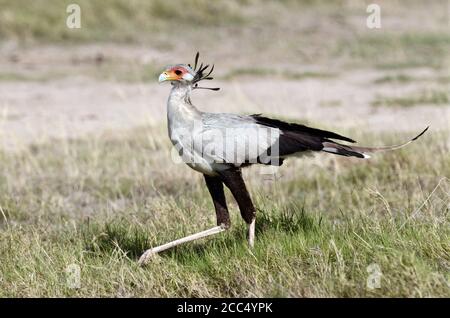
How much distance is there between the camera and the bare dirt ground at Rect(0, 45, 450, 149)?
1053cm

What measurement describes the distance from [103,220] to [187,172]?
1824 mm

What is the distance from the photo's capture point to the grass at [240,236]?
15.0 ft

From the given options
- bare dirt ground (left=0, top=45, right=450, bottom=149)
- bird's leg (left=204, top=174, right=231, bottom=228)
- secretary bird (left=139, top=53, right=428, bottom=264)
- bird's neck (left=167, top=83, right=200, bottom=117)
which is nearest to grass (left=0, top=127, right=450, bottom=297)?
bird's leg (left=204, top=174, right=231, bottom=228)

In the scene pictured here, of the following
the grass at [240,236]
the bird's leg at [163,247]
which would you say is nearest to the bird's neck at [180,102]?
the bird's leg at [163,247]

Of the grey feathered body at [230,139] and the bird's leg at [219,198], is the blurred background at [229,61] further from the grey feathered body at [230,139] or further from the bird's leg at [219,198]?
the grey feathered body at [230,139]

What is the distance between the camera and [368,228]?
5000mm

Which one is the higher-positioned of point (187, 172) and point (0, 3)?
point (0, 3)

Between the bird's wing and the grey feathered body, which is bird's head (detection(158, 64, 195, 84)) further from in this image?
the bird's wing

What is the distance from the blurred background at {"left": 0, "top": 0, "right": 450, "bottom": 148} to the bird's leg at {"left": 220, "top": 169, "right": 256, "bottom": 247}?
4.97 meters

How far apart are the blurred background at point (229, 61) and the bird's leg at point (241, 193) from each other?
4969 millimetres

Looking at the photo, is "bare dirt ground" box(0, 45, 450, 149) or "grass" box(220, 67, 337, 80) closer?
"bare dirt ground" box(0, 45, 450, 149)

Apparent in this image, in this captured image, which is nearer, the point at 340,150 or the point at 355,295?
the point at 355,295
